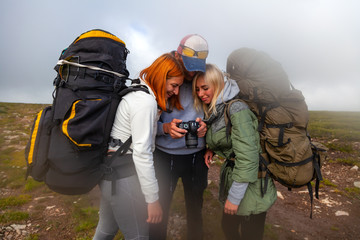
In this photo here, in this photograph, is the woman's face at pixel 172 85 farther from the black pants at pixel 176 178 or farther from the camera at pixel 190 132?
the black pants at pixel 176 178

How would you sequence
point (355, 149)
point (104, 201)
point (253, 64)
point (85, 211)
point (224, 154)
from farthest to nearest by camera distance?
point (355, 149) < point (85, 211) < point (224, 154) < point (253, 64) < point (104, 201)

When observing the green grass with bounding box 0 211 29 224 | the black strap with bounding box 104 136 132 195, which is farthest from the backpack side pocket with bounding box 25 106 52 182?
the green grass with bounding box 0 211 29 224

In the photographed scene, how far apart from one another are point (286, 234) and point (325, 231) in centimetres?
120

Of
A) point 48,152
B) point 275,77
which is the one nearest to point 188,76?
point 275,77

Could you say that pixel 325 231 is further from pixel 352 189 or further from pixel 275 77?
pixel 275 77

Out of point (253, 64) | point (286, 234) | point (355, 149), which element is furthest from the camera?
point (355, 149)

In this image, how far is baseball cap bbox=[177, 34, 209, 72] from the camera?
9.45 ft

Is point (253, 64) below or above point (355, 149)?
above

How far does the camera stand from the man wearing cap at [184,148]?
9.79ft

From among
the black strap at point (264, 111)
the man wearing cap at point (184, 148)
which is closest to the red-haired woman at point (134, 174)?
the man wearing cap at point (184, 148)

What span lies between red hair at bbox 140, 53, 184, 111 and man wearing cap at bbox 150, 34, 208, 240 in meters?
0.17

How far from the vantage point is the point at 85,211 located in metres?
5.60

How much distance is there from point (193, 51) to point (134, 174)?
6.59 feet

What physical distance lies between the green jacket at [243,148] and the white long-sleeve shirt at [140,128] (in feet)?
3.69
